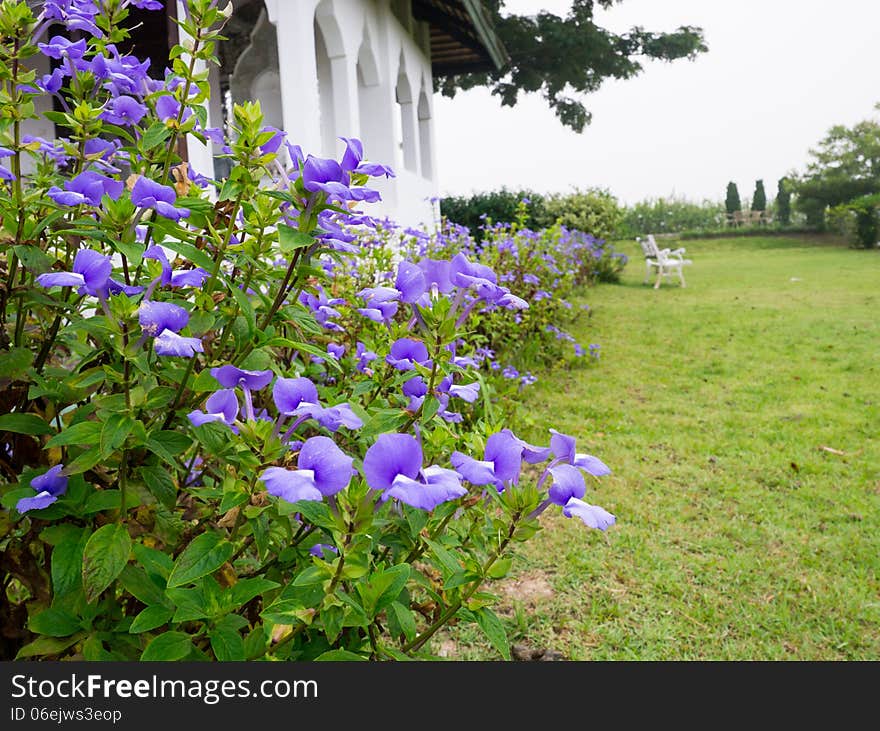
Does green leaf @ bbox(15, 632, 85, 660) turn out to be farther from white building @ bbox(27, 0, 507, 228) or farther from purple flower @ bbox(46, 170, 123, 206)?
white building @ bbox(27, 0, 507, 228)

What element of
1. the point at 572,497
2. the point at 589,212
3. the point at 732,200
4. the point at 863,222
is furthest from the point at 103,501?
the point at 732,200

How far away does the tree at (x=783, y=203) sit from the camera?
2927 centimetres

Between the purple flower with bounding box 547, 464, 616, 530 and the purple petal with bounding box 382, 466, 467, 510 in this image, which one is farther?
the purple flower with bounding box 547, 464, 616, 530

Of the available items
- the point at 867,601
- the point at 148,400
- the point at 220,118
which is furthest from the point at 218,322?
the point at 220,118

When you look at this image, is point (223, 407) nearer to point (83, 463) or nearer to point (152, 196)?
point (83, 463)

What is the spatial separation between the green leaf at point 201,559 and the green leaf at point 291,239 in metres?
0.43

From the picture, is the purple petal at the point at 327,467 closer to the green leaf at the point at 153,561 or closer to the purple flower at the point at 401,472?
the purple flower at the point at 401,472

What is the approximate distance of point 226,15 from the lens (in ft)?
4.37

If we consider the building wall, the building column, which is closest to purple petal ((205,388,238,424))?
the building wall

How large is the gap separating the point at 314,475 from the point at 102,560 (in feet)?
1.46

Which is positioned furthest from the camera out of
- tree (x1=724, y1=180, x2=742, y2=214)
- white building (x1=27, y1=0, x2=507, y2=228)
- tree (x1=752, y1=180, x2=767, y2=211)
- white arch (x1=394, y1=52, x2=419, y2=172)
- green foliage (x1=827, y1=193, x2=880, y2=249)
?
tree (x1=752, y1=180, x2=767, y2=211)

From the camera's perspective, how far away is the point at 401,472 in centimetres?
79

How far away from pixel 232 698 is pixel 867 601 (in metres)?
2.59

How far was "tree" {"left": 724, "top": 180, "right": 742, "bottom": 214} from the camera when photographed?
1288 inches
